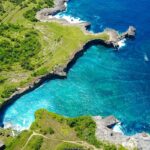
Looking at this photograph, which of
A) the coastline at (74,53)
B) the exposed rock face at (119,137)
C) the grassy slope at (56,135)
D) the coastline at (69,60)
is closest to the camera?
the grassy slope at (56,135)

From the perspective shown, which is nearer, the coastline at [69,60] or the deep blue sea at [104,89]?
the deep blue sea at [104,89]

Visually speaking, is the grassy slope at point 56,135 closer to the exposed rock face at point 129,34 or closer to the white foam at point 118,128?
the white foam at point 118,128

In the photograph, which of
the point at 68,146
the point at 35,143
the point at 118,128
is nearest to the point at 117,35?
the point at 118,128

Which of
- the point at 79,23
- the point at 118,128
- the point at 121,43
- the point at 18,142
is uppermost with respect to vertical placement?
the point at 79,23

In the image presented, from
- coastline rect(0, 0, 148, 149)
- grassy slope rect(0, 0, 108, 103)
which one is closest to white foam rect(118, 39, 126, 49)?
coastline rect(0, 0, 148, 149)

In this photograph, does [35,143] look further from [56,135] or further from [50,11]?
[50,11]

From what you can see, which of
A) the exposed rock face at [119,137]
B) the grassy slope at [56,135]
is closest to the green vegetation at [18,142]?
the grassy slope at [56,135]
